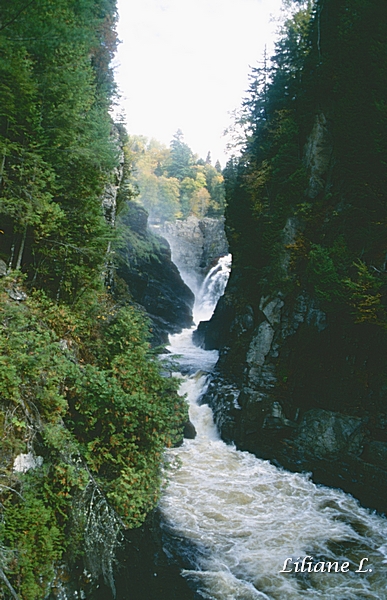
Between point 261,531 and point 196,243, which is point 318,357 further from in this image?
point 196,243

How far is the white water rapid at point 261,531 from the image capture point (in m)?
7.39

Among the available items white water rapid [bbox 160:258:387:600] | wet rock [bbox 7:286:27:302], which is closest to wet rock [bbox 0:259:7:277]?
wet rock [bbox 7:286:27:302]

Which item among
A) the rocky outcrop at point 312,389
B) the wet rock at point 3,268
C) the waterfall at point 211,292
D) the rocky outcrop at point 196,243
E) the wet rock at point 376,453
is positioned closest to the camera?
the wet rock at point 3,268

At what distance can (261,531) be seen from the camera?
9180 mm

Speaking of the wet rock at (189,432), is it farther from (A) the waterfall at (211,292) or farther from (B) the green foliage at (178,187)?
(B) the green foliage at (178,187)

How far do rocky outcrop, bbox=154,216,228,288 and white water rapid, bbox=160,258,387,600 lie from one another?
3373cm

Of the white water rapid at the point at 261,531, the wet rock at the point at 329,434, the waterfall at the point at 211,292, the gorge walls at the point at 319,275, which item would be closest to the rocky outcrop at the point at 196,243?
the waterfall at the point at 211,292

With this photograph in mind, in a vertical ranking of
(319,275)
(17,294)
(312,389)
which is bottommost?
(312,389)

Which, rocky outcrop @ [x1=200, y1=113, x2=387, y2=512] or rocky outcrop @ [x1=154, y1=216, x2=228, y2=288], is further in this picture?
rocky outcrop @ [x1=154, y1=216, x2=228, y2=288]

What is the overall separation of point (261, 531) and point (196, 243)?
41.7 m

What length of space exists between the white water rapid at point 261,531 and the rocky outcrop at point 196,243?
111 feet

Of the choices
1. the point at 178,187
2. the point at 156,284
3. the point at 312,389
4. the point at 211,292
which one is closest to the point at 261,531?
the point at 312,389

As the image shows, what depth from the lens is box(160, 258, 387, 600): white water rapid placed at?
291 inches

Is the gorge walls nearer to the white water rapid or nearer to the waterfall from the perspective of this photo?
the white water rapid
